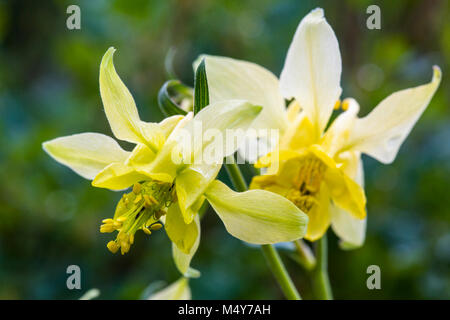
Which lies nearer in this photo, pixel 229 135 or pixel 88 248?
pixel 229 135

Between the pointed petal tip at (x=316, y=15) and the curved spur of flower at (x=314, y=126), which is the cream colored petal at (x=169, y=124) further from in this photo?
the pointed petal tip at (x=316, y=15)

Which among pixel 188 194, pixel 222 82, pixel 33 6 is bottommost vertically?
pixel 188 194

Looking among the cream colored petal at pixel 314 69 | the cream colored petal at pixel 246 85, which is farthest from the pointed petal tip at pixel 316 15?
the cream colored petal at pixel 246 85

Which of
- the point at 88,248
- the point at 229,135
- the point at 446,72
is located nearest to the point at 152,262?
the point at 88,248

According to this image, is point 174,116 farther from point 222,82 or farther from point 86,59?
point 86,59

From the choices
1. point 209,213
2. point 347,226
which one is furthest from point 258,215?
point 209,213

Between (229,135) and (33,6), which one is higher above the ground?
(33,6)
